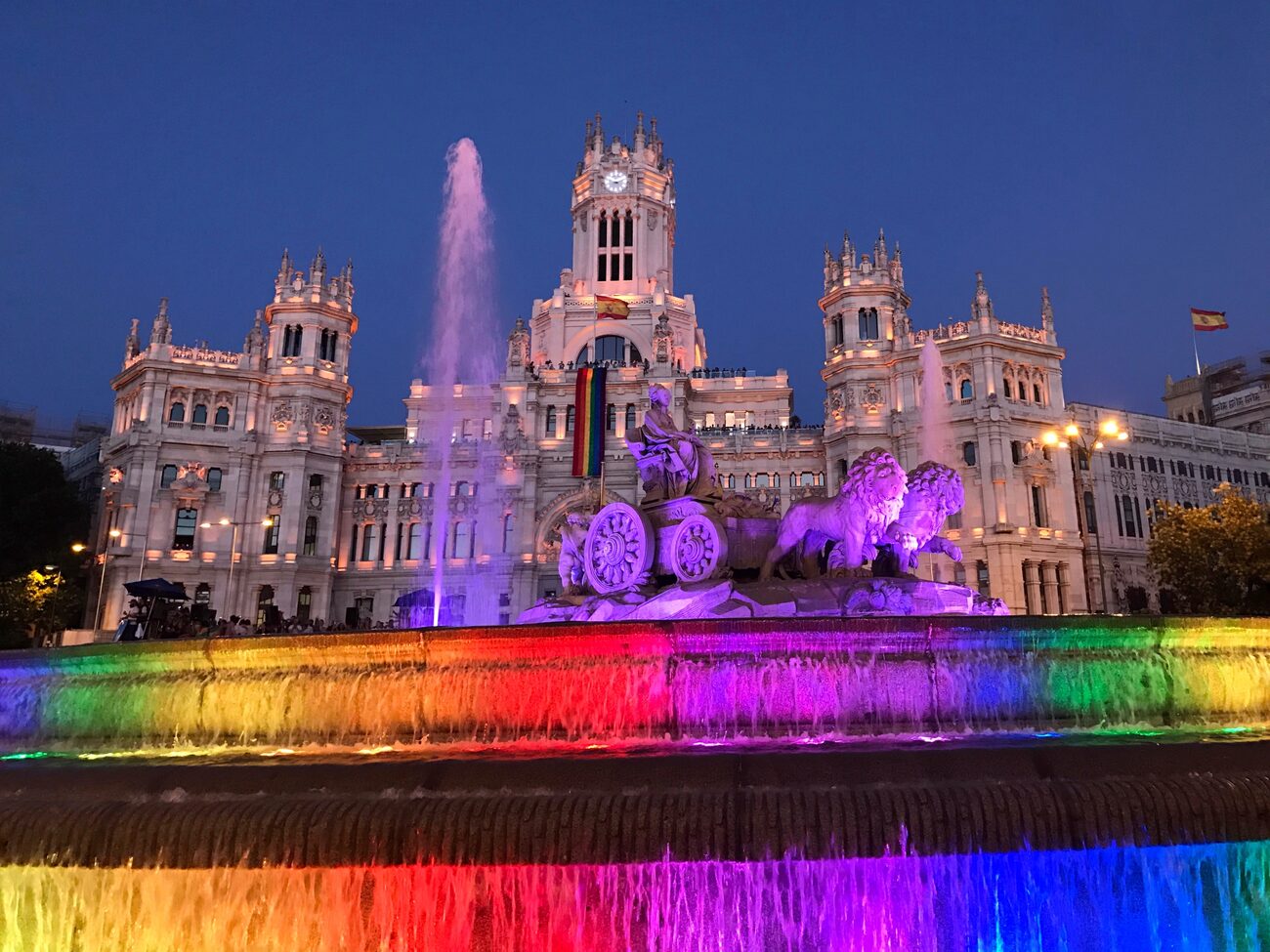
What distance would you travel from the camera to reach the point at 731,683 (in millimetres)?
8164

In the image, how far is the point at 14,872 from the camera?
5.54m

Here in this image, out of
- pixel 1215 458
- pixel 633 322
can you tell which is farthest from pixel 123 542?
pixel 1215 458

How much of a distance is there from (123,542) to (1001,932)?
6218cm

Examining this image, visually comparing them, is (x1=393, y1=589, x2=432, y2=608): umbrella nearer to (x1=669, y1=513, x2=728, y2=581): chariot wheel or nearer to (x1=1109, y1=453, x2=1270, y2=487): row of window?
(x1=669, y1=513, x2=728, y2=581): chariot wheel

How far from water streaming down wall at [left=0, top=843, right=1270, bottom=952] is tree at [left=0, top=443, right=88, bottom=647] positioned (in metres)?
49.8

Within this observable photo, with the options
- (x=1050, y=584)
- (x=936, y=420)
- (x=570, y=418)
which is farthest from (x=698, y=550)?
(x=570, y=418)

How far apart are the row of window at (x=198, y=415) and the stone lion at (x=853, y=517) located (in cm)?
5835

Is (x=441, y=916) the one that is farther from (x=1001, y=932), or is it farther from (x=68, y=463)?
(x=68, y=463)

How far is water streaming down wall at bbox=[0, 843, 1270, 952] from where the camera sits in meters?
5.05

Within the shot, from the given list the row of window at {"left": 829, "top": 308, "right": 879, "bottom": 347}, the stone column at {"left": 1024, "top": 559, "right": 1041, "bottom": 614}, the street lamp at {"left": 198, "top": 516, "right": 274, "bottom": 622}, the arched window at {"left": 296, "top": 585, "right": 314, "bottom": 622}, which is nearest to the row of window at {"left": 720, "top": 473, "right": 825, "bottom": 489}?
the row of window at {"left": 829, "top": 308, "right": 879, "bottom": 347}

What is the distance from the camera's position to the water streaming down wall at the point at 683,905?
5055 mm

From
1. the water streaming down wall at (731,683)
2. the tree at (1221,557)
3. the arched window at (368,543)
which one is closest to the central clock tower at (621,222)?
the arched window at (368,543)

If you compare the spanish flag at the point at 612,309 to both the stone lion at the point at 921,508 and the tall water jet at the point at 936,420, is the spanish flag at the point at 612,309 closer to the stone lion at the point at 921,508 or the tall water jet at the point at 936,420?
the tall water jet at the point at 936,420

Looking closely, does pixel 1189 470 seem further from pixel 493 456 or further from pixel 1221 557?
pixel 493 456
